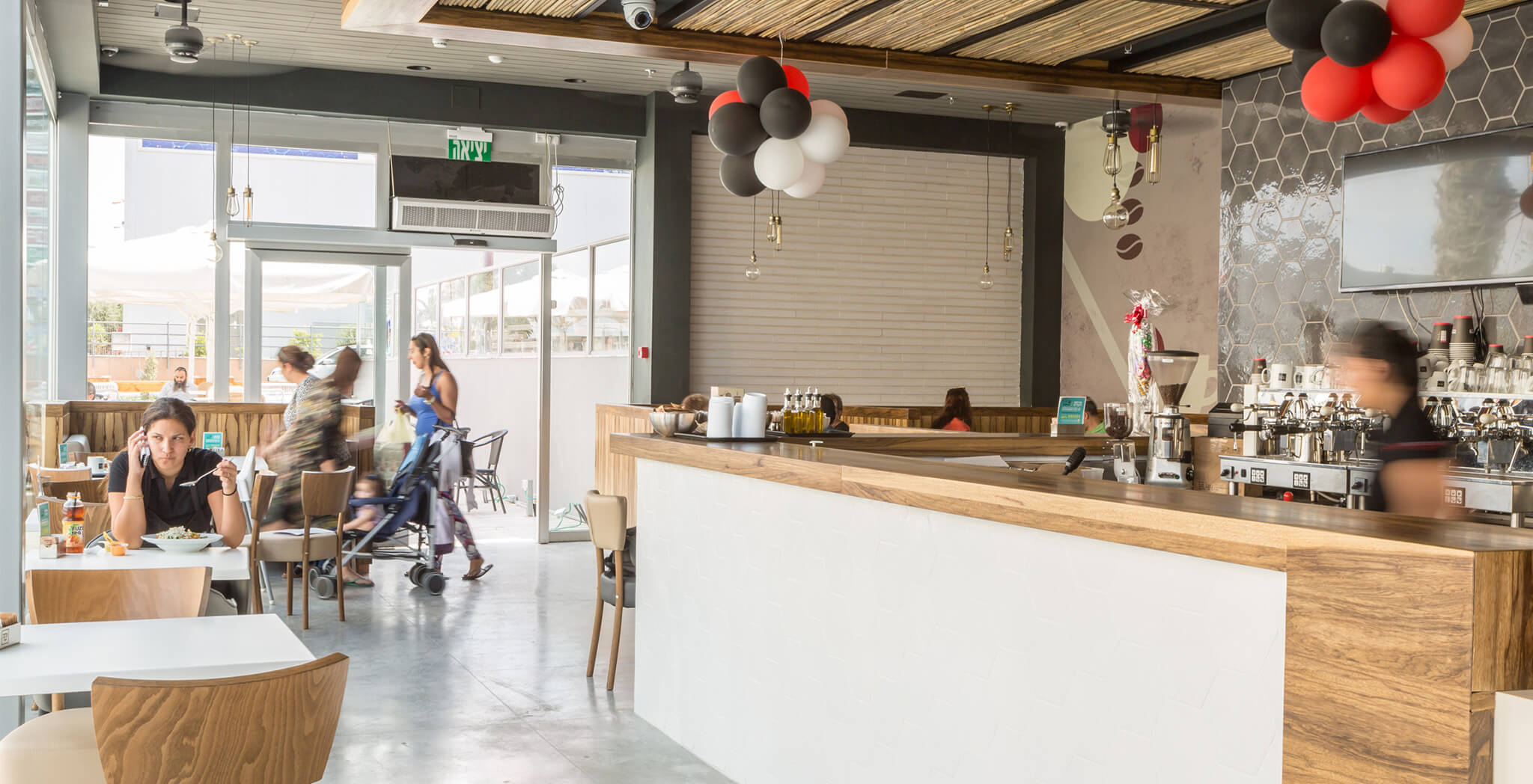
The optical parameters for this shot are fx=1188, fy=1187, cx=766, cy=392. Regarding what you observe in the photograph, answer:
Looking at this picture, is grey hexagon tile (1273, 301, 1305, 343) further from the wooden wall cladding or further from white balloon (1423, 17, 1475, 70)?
the wooden wall cladding

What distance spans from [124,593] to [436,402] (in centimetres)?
438

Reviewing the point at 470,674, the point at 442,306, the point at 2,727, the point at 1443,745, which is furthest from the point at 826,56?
the point at 442,306

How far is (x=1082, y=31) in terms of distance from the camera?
5.42 m

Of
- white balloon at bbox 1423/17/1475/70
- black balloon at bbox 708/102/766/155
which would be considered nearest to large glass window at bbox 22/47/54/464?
black balloon at bbox 708/102/766/155

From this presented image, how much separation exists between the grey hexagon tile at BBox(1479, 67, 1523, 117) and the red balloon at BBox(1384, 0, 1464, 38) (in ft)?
9.76

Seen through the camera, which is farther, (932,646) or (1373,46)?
(1373,46)

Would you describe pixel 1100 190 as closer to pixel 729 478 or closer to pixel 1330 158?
pixel 1330 158

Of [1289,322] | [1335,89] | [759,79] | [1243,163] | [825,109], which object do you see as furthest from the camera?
[1243,163]

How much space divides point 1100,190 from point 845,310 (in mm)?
2417

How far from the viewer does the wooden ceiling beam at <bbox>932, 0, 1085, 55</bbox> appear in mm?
5055

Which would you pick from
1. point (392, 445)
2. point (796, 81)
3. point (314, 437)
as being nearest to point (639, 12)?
point (796, 81)

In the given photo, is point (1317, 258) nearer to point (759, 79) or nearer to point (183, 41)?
point (759, 79)

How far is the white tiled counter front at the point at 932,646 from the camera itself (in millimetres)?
2178

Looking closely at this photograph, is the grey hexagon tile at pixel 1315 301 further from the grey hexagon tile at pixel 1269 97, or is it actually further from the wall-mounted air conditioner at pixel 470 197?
the wall-mounted air conditioner at pixel 470 197
